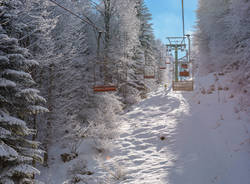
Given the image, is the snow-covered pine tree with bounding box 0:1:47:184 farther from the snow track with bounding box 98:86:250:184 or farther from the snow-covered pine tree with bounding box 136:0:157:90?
the snow-covered pine tree with bounding box 136:0:157:90

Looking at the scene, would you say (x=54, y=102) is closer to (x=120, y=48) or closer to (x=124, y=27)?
(x=120, y=48)

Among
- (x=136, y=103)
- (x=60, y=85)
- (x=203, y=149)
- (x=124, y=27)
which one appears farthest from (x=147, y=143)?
(x=124, y=27)

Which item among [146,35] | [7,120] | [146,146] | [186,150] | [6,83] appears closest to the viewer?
[7,120]

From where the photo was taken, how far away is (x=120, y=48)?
17031mm

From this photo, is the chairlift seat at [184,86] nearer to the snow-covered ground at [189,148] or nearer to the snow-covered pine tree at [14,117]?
the snow-covered ground at [189,148]

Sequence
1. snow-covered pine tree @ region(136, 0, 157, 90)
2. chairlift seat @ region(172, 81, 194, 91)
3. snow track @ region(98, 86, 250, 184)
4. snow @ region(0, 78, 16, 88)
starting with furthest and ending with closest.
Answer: snow-covered pine tree @ region(136, 0, 157, 90) → chairlift seat @ region(172, 81, 194, 91) → snow track @ region(98, 86, 250, 184) → snow @ region(0, 78, 16, 88)

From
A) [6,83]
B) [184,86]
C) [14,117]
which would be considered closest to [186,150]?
[14,117]

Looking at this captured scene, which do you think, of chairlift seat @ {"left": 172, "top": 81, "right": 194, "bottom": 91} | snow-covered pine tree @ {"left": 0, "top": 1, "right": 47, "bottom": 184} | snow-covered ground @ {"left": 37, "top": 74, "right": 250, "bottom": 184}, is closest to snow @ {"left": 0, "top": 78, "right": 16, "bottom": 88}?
snow-covered pine tree @ {"left": 0, "top": 1, "right": 47, "bottom": 184}

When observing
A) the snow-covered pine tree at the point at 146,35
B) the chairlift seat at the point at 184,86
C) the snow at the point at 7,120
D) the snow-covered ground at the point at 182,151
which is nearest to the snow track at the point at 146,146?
the snow-covered ground at the point at 182,151

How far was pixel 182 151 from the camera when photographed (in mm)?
7797

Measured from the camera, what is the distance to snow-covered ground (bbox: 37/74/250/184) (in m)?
5.77

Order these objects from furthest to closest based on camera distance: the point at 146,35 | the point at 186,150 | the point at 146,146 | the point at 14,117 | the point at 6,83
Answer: the point at 146,35 → the point at 146,146 → the point at 186,150 → the point at 14,117 → the point at 6,83

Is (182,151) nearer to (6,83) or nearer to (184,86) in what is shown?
(6,83)

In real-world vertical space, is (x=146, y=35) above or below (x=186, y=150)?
above
